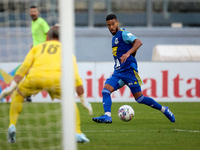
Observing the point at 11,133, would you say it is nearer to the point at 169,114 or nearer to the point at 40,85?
the point at 40,85

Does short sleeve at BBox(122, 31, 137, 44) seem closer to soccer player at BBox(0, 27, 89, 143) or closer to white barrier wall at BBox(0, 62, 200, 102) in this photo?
soccer player at BBox(0, 27, 89, 143)

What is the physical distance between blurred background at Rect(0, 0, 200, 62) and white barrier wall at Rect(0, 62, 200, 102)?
4165mm

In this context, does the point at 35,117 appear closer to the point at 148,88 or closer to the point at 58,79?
the point at 58,79

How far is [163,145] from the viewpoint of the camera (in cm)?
442

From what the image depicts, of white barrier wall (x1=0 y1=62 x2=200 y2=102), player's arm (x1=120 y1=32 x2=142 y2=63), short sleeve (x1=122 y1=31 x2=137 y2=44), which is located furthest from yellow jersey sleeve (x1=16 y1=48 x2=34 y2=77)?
white barrier wall (x1=0 y1=62 x2=200 y2=102)

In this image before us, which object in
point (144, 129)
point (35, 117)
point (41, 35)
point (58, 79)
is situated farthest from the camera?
point (41, 35)

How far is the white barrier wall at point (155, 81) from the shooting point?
11180 mm

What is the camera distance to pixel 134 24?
17094 millimetres

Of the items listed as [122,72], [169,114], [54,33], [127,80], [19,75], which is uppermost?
[54,33]

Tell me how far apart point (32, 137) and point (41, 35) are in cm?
442

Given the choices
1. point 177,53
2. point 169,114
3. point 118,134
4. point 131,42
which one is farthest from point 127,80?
point 177,53

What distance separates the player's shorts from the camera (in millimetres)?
4285

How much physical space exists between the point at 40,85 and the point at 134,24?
13.2 metres

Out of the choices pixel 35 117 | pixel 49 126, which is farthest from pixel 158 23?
pixel 49 126
